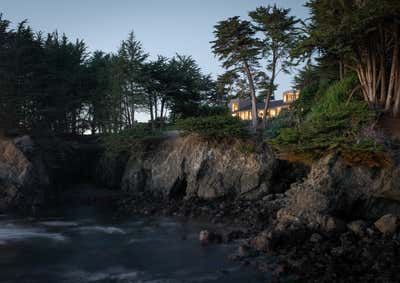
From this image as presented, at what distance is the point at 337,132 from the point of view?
1680cm

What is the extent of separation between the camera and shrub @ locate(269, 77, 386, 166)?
15.7 metres

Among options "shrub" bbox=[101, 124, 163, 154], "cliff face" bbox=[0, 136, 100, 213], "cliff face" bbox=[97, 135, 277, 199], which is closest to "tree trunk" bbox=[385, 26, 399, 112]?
"cliff face" bbox=[97, 135, 277, 199]

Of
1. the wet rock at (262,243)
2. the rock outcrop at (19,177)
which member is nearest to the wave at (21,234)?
the rock outcrop at (19,177)

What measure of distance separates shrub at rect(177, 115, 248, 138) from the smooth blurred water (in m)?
7.96

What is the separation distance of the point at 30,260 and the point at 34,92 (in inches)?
826

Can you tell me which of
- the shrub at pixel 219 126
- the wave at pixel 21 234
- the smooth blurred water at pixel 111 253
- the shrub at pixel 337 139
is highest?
the shrub at pixel 219 126

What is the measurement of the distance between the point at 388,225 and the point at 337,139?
445 cm

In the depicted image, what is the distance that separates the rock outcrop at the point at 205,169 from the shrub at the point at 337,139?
213 inches

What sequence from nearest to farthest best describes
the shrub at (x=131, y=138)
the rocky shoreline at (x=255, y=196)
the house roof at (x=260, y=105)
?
1. the rocky shoreline at (x=255, y=196)
2. the shrub at (x=131, y=138)
3. the house roof at (x=260, y=105)

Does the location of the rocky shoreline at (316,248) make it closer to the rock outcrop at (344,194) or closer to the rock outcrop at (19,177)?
the rock outcrop at (344,194)

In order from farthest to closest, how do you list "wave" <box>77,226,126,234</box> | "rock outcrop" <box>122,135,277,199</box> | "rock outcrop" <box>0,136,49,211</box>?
"rock outcrop" <box>0,136,49,211</box>
"rock outcrop" <box>122,135,277,199</box>
"wave" <box>77,226,126,234</box>

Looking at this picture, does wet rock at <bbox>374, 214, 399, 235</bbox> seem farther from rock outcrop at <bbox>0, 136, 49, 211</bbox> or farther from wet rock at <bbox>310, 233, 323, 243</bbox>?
rock outcrop at <bbox>0, 136, 49, 211</bbox>

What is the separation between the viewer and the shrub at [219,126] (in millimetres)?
24875

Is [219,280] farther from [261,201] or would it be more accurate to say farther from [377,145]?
[261,201]
